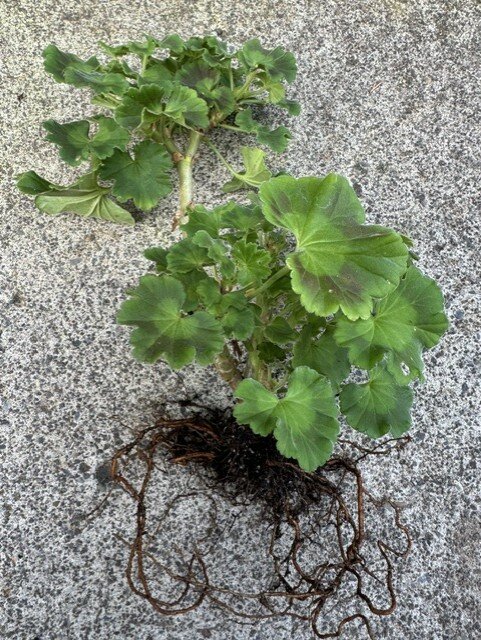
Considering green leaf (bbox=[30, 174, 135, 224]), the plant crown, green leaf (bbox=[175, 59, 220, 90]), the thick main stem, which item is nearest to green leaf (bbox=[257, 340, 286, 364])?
the plant crown

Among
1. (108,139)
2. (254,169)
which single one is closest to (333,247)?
(254,169)

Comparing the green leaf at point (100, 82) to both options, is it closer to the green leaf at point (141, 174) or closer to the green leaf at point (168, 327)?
the green leaf at point (141, 174)

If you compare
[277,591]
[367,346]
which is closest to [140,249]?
[367,346]

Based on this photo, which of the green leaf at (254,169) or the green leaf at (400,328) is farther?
the green leaf at (254,169)

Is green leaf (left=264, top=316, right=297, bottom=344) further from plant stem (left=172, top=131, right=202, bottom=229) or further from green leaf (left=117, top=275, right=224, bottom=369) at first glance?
plant stem (left=172, top=131, right=202, bottom=229)

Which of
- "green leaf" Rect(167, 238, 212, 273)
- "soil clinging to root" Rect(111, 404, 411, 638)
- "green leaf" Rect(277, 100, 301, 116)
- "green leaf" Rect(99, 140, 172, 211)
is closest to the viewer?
"green leaf" Rect(167, 238, 212, 273)

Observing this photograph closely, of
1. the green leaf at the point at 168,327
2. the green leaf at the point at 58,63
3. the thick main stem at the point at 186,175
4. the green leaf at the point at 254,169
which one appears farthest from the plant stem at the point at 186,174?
the green leaf at the point at 168,327

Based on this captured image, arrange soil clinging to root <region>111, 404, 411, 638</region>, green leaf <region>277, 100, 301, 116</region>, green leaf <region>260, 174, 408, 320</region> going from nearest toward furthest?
green leaf <region>260, 174, 408, 320</region> < soil clinging to root <region>111, 404, 411, 638</region> < green leaf <region>277, 100, 301, 116</region>
